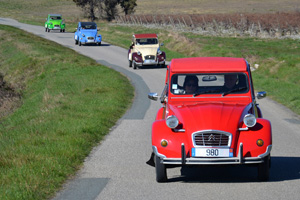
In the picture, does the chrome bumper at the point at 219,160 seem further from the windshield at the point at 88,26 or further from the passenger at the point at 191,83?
the windshield at the point at 88,26

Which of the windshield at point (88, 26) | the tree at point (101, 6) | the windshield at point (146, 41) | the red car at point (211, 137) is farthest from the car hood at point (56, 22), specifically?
the red car at point (211, 137)

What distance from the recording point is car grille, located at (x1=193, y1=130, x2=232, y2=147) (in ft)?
25.4

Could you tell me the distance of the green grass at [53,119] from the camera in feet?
27.1

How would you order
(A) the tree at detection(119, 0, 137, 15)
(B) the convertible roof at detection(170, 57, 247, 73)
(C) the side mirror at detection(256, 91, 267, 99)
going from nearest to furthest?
(B) the convertible roof at detection(170, 57, 247, 73), (C) the side mirror at detection(256, 91, 267, 99), (A) the tree at detection(119, 0, 137, 15)

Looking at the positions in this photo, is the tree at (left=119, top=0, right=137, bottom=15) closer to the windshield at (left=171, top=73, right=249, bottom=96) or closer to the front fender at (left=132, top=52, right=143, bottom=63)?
the front fender at (left=132, top=52, right=143, bottom=63)

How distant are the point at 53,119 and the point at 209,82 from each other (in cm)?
589

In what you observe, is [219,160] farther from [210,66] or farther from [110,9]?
[110,9]

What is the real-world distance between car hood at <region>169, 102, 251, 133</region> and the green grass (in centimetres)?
211

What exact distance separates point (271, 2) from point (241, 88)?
389ft

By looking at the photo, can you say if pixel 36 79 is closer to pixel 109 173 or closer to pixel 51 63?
pixel 51 63

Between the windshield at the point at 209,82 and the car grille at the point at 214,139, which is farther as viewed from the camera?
the windshield at the point at 209,82

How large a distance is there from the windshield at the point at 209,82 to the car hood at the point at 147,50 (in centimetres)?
1966

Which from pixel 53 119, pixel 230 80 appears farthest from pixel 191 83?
pixel 53 119

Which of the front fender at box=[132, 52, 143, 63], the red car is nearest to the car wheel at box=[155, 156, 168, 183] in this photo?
the red car
